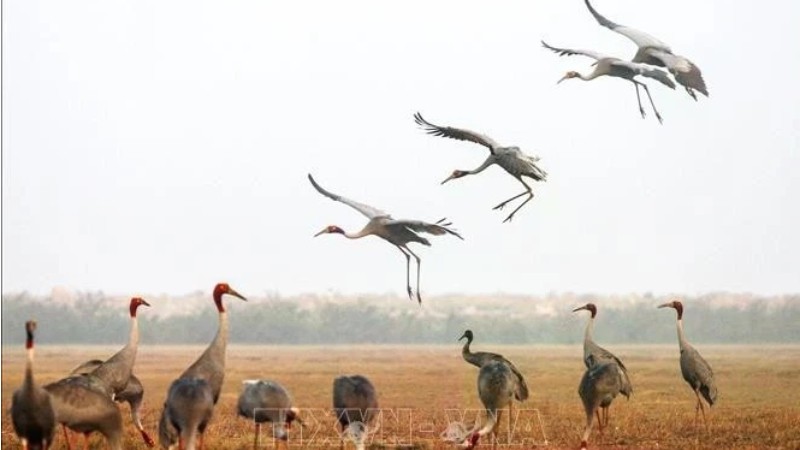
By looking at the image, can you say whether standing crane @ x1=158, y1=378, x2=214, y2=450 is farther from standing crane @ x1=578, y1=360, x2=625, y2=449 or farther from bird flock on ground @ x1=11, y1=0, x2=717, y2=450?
standing crane @ x1=578, y1=360, x2=625, y2=449

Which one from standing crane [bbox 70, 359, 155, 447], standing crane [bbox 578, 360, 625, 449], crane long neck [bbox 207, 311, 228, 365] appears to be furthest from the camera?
standing crane [bbox 70, 359, 155, 447]

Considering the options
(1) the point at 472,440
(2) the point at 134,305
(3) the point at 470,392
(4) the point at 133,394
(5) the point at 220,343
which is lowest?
(1) the point at 472,440

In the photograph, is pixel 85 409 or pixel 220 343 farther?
pixel 220 343

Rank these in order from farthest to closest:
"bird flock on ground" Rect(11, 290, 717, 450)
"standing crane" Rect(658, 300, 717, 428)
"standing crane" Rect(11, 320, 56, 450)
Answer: "standing crane" Rect(658, 300, 717, 428)
"bird flock on ground" Rect(11, 290, 717, 450)
"standing crane" Rect(11, 320, 56, 450)

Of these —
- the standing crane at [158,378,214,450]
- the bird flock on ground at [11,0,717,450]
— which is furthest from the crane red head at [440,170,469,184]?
the standing crane at [158,378,214,450]

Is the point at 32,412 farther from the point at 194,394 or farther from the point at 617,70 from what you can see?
the point at 617,70

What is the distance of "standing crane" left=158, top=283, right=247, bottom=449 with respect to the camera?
344 inches

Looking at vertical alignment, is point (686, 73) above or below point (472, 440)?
above

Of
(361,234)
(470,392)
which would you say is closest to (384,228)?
(361,234)

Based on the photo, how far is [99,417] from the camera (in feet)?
29.8

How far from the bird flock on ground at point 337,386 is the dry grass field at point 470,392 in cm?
40

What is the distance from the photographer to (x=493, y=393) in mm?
10078

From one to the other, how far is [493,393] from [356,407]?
126cm

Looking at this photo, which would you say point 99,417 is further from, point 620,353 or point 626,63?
point 620,353
